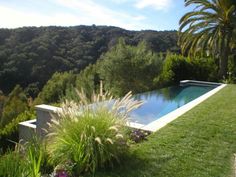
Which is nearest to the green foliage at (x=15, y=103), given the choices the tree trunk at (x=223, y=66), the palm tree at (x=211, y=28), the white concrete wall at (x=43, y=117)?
the white concrete wall at (x=43, y=117)

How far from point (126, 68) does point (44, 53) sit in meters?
16.5

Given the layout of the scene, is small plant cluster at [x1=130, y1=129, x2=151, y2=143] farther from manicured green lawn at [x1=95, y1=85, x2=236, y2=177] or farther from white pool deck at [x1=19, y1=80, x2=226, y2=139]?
white pool deck at [x1=19, y1=80, x2=226, y2=139]

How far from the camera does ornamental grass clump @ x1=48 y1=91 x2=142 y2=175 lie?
3096 millimetres

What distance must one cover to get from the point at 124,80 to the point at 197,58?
25.7 ft

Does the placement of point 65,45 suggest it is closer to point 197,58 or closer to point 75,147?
point 197,58

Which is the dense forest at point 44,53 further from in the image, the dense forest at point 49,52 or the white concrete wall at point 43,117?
the white concrete wall at point 43,117

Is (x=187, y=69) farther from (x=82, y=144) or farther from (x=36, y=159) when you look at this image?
(x=36, y=159)

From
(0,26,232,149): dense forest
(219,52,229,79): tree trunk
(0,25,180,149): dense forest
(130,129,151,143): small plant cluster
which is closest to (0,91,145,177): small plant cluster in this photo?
(130,129,151,143): small plant cluster

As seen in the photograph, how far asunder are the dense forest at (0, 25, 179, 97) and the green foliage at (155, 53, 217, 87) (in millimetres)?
7042

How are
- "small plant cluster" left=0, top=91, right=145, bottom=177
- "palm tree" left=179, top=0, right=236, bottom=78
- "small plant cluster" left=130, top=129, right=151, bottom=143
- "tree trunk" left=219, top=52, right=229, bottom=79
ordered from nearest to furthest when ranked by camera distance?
1. "small plant cluster" left=0, top=91, right=145, bottom=177
2. "small plant cluster" left=130, top=129, right=151, bottom=143
3. "palm tree" left=179, top=0, right=236, bottom=78
4. "tree trunk" left=219, top=52, right=229, bottom=79

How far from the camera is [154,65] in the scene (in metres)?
14.1

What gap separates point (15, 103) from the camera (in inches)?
826

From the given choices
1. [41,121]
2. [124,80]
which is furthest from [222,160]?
[124,80]

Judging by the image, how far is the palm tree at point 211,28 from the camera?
15.7 m
